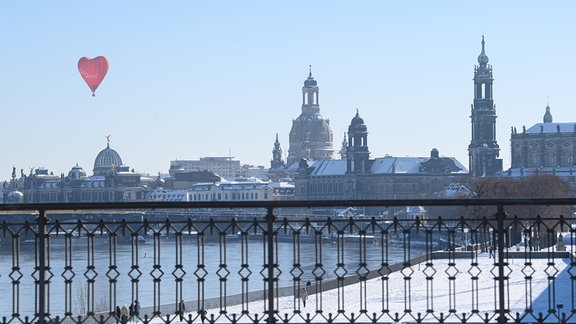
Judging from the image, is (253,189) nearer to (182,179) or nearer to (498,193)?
(182,179)

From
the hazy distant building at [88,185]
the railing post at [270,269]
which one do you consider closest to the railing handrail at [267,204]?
the railing post at [270,269]

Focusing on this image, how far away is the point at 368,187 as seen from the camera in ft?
453

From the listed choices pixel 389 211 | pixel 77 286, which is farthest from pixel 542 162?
pixel 77 286

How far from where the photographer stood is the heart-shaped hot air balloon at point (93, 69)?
42.8m

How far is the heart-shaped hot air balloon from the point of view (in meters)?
42.8

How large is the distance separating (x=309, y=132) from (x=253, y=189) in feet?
82.7

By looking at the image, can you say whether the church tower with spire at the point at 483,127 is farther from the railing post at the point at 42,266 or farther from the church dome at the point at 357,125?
the railing post at the point at 42,266

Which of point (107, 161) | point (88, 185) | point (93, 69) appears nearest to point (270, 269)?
point (93, 69)

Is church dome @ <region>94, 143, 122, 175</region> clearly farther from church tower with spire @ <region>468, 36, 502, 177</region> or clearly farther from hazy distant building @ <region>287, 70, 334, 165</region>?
church tower with spire @ <region>468, 36, 502, 177</region>

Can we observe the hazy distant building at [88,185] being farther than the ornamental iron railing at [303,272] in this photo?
Yes

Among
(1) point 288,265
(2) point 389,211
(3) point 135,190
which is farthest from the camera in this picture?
(3) point 135,190

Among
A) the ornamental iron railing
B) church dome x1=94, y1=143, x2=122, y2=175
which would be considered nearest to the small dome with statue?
church dome x1=94, y1=143, x2=122, y2=175

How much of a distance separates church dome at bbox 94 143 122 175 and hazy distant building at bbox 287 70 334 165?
23.9 meters

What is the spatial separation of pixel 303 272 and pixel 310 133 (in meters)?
161
